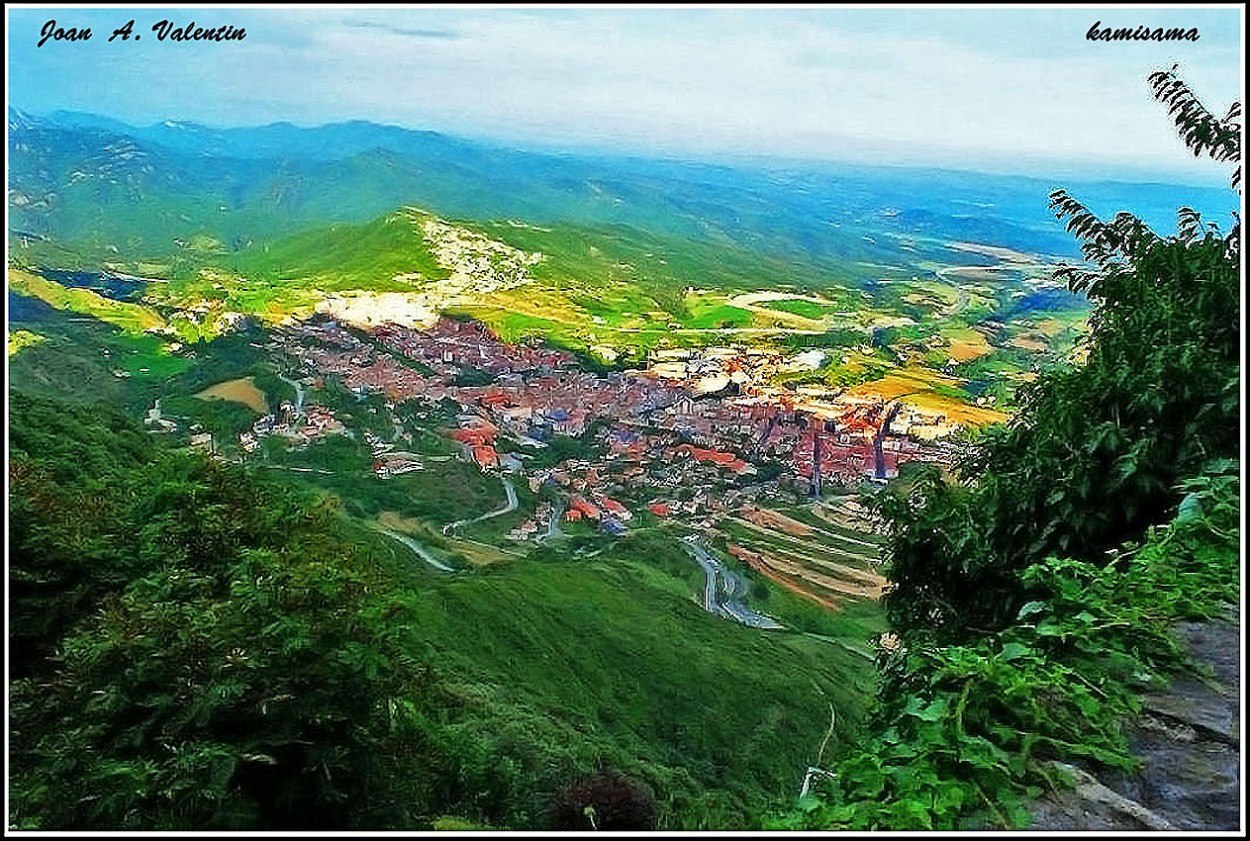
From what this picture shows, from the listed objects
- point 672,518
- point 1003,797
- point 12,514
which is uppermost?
point 1003,797

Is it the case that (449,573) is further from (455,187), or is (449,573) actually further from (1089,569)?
(455,187)

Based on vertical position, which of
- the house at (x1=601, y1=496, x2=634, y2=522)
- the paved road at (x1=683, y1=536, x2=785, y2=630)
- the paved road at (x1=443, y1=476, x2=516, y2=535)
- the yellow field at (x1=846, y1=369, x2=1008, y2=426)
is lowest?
the paved road at (x1=443, y1=476, x2=516, y2=535)

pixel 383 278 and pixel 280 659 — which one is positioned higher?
pixel 280 659

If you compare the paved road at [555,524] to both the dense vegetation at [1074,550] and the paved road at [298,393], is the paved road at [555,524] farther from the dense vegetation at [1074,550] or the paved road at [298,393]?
the dense vegetation at [1074,550]

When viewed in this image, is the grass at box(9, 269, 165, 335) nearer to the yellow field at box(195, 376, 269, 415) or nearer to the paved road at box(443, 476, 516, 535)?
the yellow field at box(195, 376, 269, 415)

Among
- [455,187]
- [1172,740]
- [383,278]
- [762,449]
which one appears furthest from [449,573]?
[455,187]

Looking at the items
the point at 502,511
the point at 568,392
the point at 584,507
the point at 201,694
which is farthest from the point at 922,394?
the point at 201,694

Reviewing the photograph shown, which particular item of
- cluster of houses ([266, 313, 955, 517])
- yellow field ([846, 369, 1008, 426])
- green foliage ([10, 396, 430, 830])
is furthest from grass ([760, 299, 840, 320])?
green foliage ([10, 396, 430, 830])
